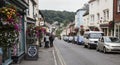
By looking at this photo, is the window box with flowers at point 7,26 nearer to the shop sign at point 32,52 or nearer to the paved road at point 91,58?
the paved road at point 91,58

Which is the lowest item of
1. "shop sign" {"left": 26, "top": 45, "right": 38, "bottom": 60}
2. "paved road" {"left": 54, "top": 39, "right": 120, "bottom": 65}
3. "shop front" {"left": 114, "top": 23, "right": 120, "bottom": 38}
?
"paved road" {"left": 54, "top": 39, "right": 120, "bottom": 65}

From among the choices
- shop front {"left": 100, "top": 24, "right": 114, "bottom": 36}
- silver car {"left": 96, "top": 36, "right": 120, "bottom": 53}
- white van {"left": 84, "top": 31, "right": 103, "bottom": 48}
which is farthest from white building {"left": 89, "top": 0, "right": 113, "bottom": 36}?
silver car {"left": 96, "top": 36, "right": 120, "bottom": 53}

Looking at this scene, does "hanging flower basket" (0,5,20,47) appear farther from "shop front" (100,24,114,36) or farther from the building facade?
"shop front" (100,24,114,36)

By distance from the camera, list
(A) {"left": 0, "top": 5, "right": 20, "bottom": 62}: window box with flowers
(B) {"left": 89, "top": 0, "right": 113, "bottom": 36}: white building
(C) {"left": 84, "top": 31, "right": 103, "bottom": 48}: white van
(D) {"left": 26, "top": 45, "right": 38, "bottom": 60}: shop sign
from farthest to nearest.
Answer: (B) {"left": 89, "top": 0, "right": 113, "bottom": 36}: white building < (C) {"left": 84, "top": 31, "right": 103, "bottom": 48}: white van < (D) {"left": 26, "top": 45, "right": 38, "bottom": 60}: shop sign < (A) {"left": 0, "top": 5, "right": 20, "bottom": 62}: window box with flowers

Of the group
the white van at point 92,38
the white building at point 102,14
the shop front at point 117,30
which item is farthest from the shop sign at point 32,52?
the white building at point 102,14

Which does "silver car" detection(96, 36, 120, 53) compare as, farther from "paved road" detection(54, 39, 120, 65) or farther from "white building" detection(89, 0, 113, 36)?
"white building" detection(89, 0, 113, 36)

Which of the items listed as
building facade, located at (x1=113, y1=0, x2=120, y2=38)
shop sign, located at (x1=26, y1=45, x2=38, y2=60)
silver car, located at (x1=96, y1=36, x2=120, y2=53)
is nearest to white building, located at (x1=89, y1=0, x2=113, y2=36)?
building facade, located at (x1=113, y1=0, x2=120, y2=38)

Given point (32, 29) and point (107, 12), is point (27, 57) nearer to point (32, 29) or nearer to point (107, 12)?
point (32, 29)

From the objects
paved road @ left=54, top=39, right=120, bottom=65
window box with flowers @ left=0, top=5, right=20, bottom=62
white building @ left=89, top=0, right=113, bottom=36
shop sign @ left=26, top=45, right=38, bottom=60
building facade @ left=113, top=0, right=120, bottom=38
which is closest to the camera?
window box with flowers @ left=0, top=5, right=20, bottom=62

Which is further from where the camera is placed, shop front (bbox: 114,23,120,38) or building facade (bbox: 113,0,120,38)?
building facade (bbox: 113,0,120,38)

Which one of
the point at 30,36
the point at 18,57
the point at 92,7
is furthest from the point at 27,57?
the point at 92,7

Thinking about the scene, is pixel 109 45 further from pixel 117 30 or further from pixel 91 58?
pixel 117 30

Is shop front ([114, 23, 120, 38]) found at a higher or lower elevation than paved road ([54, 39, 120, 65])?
higher

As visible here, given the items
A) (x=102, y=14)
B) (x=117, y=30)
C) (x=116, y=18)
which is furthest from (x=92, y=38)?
(x=102, y=14)
